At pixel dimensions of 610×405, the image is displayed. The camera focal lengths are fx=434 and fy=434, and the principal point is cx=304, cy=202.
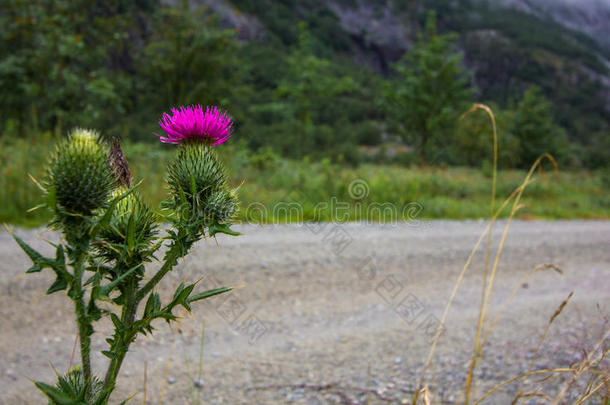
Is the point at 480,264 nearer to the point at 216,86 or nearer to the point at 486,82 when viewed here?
the point at 216,86

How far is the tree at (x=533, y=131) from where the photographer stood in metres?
30.4

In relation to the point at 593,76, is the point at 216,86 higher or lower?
lower

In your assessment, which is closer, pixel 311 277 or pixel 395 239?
pixel 311 277

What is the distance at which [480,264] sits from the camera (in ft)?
18.8

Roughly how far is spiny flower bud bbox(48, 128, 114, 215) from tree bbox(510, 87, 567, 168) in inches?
1282

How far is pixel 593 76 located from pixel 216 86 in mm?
99257

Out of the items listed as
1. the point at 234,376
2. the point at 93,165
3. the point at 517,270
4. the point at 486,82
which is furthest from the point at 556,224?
the point at 486,82

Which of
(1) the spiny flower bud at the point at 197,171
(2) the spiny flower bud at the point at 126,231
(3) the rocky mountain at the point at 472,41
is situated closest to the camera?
(2) the spiny flower bud at the point at 126,231

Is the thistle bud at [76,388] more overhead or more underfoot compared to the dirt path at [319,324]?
more overhead

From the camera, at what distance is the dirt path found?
9.31 ft

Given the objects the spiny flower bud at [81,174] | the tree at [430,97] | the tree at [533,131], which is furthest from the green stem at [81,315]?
the tree at [533,131]

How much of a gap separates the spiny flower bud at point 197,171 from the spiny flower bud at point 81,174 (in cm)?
22

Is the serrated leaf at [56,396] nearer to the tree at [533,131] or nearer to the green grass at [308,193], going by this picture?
the green grass at [308,193]

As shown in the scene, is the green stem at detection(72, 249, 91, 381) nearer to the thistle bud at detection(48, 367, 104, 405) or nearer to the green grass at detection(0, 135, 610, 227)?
the thistle bud at detection(48, 367, 104, 405)
